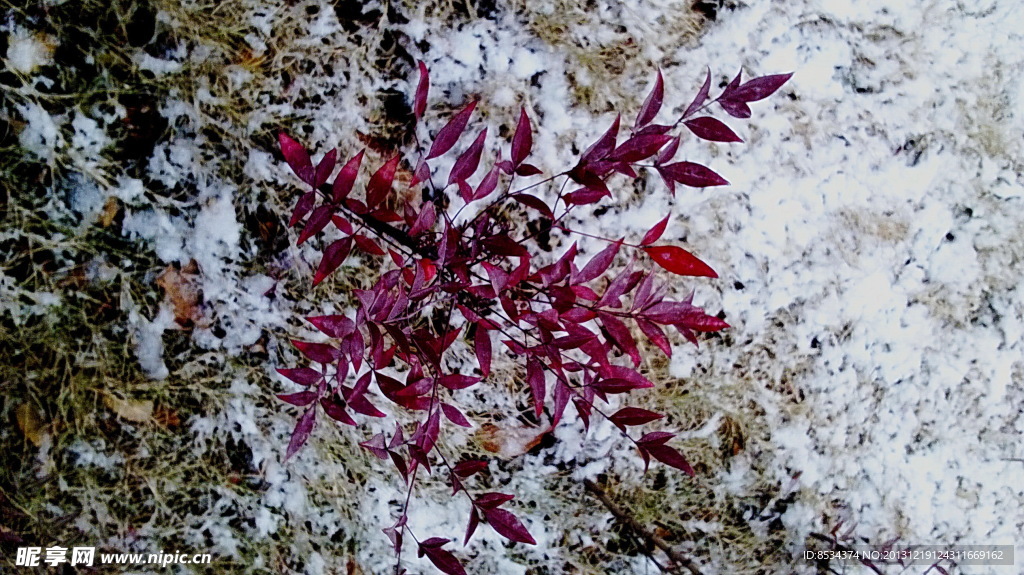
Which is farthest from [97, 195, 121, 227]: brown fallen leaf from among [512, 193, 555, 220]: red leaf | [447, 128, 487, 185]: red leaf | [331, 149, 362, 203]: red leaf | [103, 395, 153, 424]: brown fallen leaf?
[512, 193, 555, 220]: red leaf

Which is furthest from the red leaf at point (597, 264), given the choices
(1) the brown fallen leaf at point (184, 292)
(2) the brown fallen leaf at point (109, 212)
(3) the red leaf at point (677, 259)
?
(2) the brown fallen leaf at point (109, 212)

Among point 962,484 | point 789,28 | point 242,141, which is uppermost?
point 789,28

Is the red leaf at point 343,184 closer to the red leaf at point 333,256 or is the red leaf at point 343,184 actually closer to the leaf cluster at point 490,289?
the leaf cluster at point 490,289

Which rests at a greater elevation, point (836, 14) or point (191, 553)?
point (836, 14)

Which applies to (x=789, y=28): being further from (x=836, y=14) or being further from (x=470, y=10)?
(x=470, y=10)

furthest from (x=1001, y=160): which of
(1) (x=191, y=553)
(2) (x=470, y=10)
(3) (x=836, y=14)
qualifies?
(1) (x=191, y=553)

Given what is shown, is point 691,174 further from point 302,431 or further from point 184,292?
point 184,292

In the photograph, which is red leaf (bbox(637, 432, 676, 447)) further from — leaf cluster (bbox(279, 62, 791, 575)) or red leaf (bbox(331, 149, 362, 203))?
red leaf (bbox(331, 149, 362, 203))
